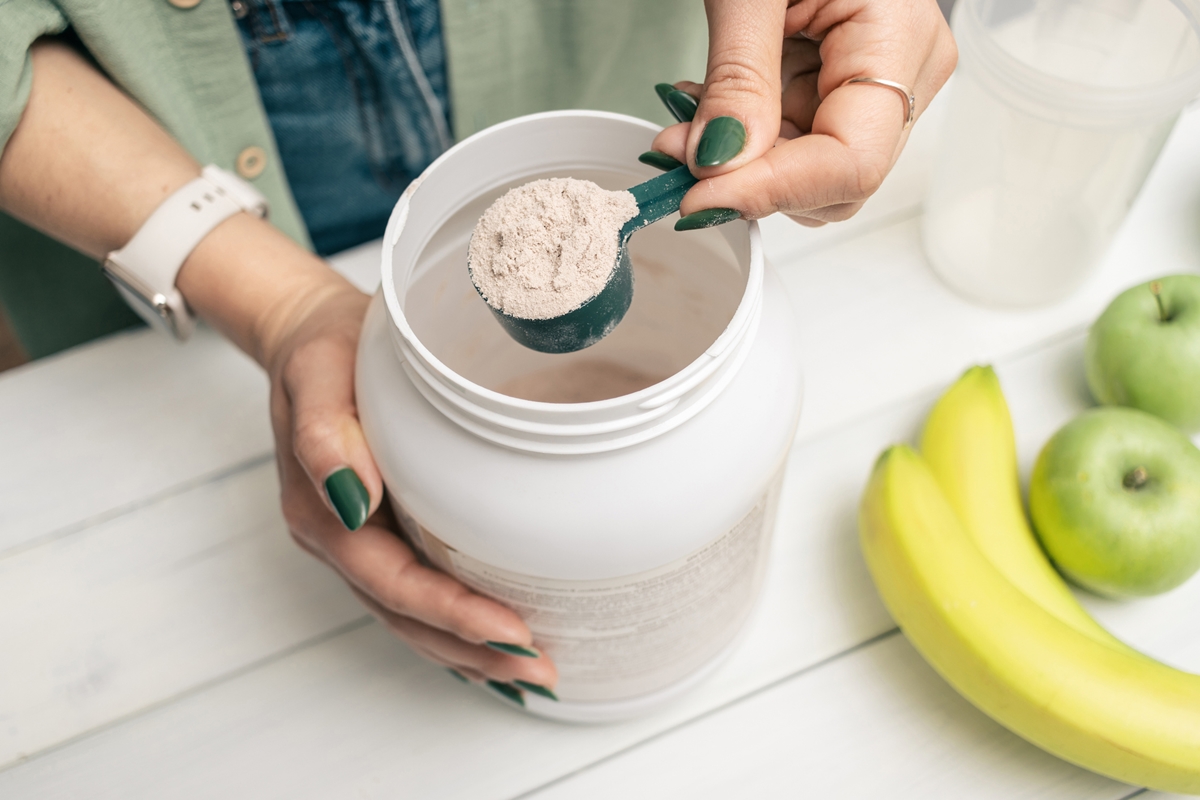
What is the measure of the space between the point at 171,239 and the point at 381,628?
290 millimetres

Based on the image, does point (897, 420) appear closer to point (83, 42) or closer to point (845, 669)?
point (845, 669)

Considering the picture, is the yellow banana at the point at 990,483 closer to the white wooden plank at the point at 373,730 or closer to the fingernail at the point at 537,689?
the white wooden plank at the point at 373,730

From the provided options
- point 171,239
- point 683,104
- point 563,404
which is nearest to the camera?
point 563,404

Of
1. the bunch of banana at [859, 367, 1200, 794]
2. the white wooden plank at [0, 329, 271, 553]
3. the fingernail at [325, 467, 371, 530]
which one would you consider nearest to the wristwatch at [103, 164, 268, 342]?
the white wooden plank at [0, 329, 271, 553]

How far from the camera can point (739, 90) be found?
1.34 feet

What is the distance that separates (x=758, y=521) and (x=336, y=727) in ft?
1.01

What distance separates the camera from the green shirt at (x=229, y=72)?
1.76 feet

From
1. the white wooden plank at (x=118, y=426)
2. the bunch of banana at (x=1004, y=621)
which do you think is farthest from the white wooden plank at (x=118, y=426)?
the bunch of banana at (x=1004, y=621)

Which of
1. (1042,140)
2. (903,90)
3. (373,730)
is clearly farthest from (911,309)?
(373,730)

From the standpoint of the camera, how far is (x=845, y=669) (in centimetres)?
56

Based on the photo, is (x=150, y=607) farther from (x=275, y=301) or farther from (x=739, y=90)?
(x=739, y=90)

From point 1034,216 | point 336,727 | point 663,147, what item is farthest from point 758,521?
point 1034,216

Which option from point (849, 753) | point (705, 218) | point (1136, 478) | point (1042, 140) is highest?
point (705, 218)

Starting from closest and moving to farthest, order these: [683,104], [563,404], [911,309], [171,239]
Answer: [563,404] → [683,104] → [171,239] → [911,309]
